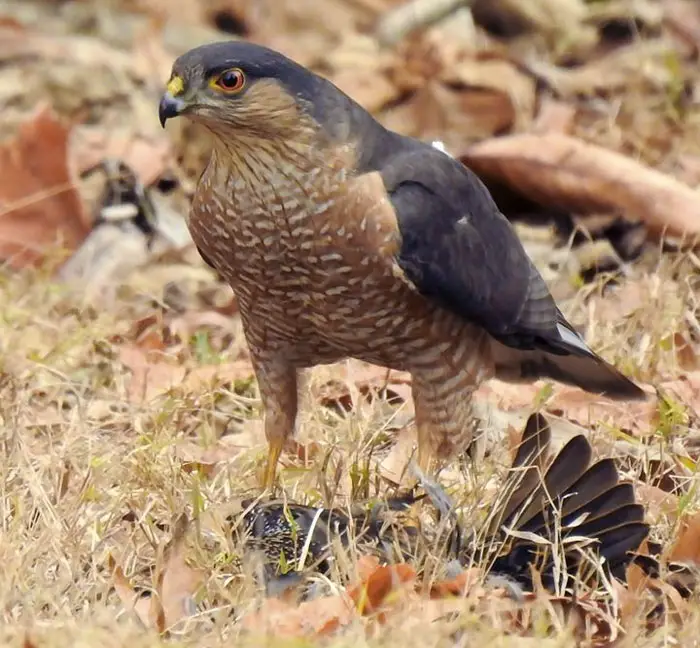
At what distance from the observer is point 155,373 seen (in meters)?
5.19

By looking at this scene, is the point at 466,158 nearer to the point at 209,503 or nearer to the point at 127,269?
the point at 127,269

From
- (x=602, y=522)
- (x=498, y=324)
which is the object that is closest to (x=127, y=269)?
(x=498, y=324)

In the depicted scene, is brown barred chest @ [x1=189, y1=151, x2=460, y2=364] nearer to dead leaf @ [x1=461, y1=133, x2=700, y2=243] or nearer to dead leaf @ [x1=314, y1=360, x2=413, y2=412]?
dead leaf @ [x1=314, y1=360, x2=413, y2=412]

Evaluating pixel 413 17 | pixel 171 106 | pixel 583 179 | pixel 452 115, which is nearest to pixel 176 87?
pixel 171 106

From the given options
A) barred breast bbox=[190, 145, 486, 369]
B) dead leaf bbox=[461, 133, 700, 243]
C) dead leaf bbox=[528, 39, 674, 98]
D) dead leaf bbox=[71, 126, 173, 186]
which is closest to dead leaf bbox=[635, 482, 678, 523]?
barred breast bbox=[190, 145, 486, 369]

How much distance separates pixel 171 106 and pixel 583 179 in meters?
2.80

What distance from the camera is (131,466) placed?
13.7 ft

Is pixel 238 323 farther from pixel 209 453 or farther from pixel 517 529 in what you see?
pixel 517 529

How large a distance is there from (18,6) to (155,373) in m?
4.79

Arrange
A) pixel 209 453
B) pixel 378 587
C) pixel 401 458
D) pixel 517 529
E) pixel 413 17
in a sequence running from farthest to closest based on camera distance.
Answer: pixel 413 17, pixel 209 453, pixel 401 458, pixel 517 529, pixel 378 587

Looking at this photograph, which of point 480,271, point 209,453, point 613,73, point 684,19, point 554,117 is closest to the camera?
point 480,271

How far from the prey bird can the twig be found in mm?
4372

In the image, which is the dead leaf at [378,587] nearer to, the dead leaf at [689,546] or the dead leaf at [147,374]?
the dead leaf at [689,546]

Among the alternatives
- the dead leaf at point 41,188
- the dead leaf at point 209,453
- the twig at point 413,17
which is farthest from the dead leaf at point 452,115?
the dead leaf at point 209,453
